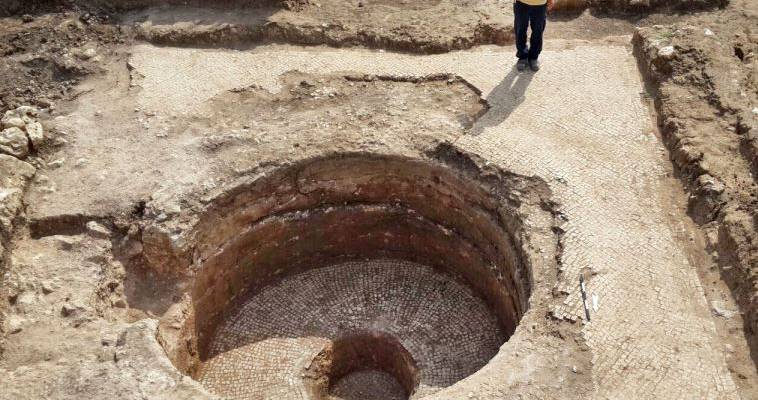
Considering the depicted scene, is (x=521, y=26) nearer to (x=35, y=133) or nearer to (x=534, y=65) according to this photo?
(x=534, y=65)

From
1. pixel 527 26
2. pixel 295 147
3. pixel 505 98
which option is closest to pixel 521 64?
pixel 527 26

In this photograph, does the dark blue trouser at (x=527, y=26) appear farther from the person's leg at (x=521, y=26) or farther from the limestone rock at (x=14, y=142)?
the limestone rock at (x=14, y=142)

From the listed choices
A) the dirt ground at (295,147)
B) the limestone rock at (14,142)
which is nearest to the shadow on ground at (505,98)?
the dirt ground at (295,147)

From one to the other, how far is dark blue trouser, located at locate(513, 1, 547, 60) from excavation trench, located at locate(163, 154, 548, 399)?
6.73 ft

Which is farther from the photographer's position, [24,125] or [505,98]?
[505,98]

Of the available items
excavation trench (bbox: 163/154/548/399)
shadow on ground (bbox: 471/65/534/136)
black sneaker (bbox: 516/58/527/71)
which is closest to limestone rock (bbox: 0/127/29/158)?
excavation trench (bbox: 163/154/548/399)

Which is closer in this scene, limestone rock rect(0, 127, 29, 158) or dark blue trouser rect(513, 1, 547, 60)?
limestone rock rect(0, 127, 29, 158)

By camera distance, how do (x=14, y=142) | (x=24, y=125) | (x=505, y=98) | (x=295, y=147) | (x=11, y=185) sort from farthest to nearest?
(x=505, y=98)
(x=24, y=125)
(x=295, y=147)
(x=14, y=142)
(x=11, y=185)

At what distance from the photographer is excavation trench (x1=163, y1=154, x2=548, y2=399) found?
24.1 ft

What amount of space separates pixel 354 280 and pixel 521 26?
382cm

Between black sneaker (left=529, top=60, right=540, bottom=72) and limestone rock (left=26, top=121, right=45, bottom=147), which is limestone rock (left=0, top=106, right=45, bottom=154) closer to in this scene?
limestone rock (left=26, top=121, right=45, bottom=147)

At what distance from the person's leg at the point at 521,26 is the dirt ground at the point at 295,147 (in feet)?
1.10

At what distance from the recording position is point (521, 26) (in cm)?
832

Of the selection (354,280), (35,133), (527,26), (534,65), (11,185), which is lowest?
(354,280)
